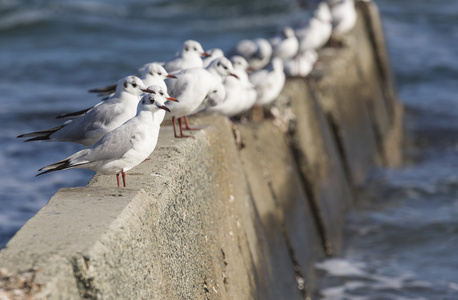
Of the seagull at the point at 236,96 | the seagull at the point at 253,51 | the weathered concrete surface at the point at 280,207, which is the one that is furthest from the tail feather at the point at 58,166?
the seagull at the point at 253,51

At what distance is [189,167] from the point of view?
4.04 meters

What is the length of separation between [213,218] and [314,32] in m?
6.24

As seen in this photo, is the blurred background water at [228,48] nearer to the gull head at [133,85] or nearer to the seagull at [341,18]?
the seagull at [341,18]

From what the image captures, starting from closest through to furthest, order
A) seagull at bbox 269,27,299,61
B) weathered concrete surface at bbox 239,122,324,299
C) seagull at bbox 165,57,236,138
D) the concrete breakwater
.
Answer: the concrete breakwater
seagull at bbox 165,57,236,138
weathered concrete surface at bbox 239,122,324,299
seagull at bbox 269,27,299,61

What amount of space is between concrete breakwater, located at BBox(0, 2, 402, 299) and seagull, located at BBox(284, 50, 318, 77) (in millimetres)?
173

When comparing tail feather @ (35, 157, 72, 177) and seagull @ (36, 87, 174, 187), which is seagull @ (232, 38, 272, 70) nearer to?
seagull @ (36, 87, 174, 187)

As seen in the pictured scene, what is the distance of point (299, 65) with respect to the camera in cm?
854

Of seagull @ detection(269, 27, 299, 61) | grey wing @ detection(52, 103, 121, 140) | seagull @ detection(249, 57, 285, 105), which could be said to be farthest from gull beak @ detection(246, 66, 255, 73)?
grey wing @ detection(52, 103, 121, 140)

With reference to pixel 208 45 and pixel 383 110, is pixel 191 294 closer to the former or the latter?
pixel 383 110

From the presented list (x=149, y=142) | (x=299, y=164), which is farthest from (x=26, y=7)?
(x=149, y=142)

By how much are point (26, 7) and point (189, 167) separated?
17.3 meters

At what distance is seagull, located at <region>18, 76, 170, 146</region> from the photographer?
4.24 meters

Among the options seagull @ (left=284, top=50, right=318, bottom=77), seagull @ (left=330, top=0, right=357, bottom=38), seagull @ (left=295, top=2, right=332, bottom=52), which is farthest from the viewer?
seagull @ (left=330, top=0, right=357, bottom=38)

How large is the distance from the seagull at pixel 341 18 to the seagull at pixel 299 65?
227 centimetres
